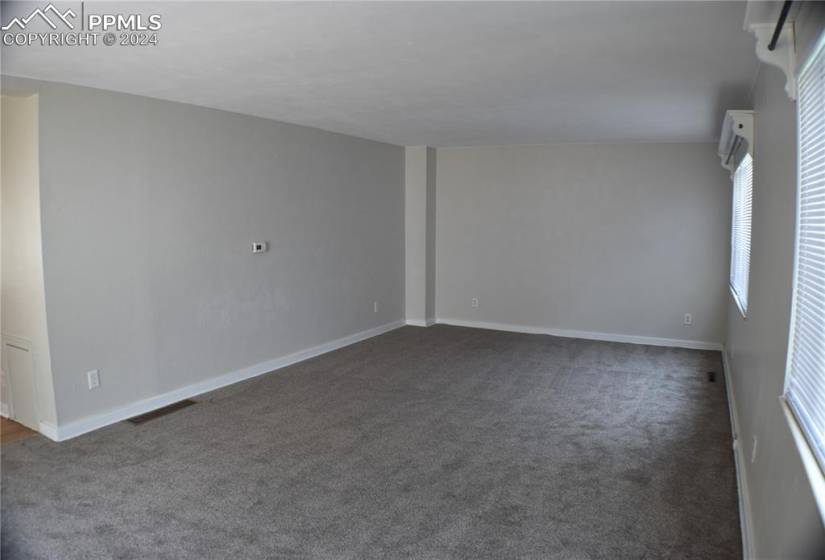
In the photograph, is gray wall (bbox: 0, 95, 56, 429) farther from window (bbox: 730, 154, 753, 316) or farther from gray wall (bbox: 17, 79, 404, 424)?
window (bbox: 730, 154, 753, 316)

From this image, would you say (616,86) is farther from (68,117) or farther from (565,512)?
(68,117)

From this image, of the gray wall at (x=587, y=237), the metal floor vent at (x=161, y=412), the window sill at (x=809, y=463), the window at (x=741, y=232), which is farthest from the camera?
the gray wall at (x=587, y=237)

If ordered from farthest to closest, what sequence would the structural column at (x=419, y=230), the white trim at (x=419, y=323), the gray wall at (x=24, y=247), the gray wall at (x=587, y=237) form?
the white trim at (x=419, y=323)
the structural column at (x=419, y=230)
the gray wall at (x=587, y=237)
the gray wall at (x=24, y=247)

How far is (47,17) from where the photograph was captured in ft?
8.22

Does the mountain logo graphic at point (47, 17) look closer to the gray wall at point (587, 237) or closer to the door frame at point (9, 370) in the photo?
the door frame at point (9, 370)

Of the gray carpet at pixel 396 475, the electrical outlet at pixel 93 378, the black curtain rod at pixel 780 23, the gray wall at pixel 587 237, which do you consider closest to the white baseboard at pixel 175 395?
the gray carpet at pixel 396 475

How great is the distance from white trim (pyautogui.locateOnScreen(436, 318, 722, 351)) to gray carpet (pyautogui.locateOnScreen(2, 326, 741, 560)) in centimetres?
144

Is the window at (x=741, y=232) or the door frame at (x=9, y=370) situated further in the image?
the window at (x=741, y=232)

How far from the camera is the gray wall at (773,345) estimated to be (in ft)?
5.43

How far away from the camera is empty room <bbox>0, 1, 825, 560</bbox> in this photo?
2.47m

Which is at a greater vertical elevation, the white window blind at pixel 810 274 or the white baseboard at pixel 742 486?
the white window blind at pixel 810 274

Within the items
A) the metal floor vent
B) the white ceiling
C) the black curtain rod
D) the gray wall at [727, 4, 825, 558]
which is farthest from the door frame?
the black curtain rod

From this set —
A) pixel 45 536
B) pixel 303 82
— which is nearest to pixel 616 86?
pixel 303 82

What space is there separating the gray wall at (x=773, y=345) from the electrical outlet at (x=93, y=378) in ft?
13.1
